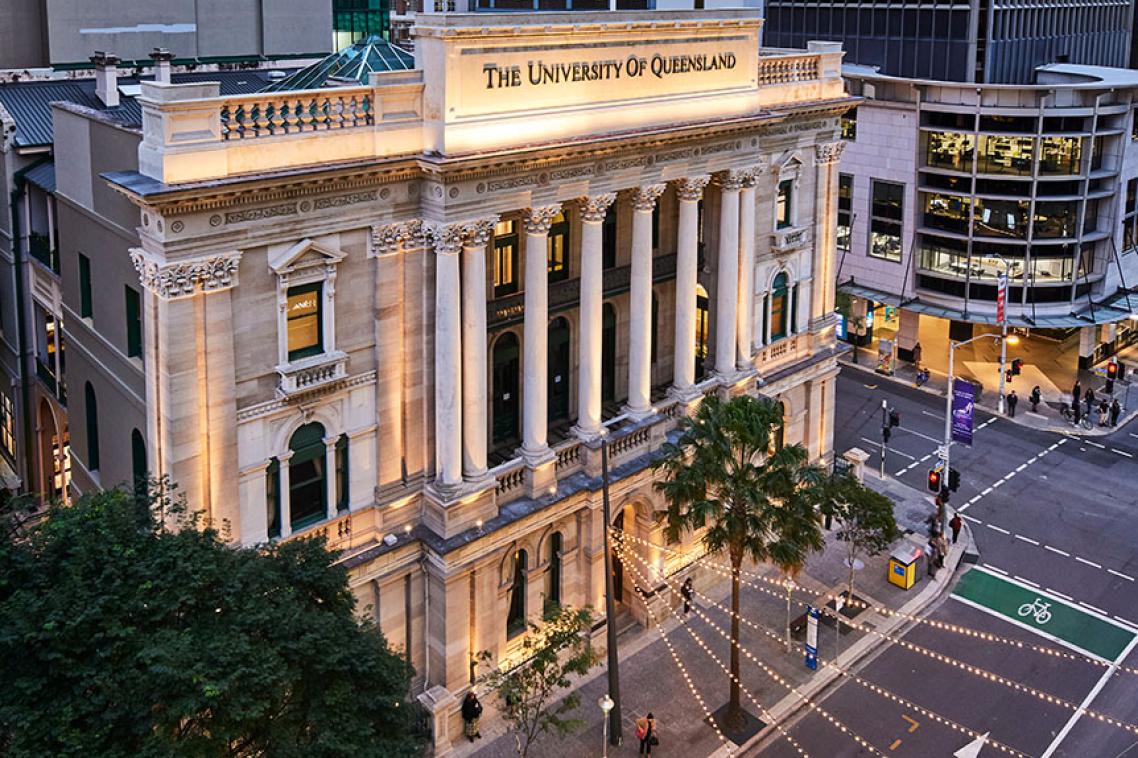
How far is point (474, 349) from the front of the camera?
134 ft

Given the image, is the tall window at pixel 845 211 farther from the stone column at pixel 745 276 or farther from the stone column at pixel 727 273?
the stone column at pixel 727 273

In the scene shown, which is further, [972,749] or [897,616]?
[897,616]

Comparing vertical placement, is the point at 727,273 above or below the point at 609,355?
above

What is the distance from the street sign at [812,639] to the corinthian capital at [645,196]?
16.8 m

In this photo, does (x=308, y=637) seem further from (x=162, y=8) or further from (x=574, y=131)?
(x=162, y=8)

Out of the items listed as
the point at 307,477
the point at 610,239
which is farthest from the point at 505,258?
the point at 307,477

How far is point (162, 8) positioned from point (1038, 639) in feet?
181

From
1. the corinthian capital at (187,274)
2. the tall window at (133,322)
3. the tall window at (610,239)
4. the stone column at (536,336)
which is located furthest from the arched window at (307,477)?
the tall window at (610,239)

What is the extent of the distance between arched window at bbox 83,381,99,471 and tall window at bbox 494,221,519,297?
15.0 m

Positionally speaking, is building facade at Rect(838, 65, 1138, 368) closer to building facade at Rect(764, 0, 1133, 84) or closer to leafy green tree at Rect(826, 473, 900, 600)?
building facade at Rect(764, 0, 1133, 84)

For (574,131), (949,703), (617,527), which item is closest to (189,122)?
(574,131)

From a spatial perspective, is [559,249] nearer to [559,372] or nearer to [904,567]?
[559,372]

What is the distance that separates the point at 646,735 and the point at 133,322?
861 inches

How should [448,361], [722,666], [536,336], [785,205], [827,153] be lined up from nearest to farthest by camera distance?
[448,361], [536,336], [722,666], [785,205], [827,153]
